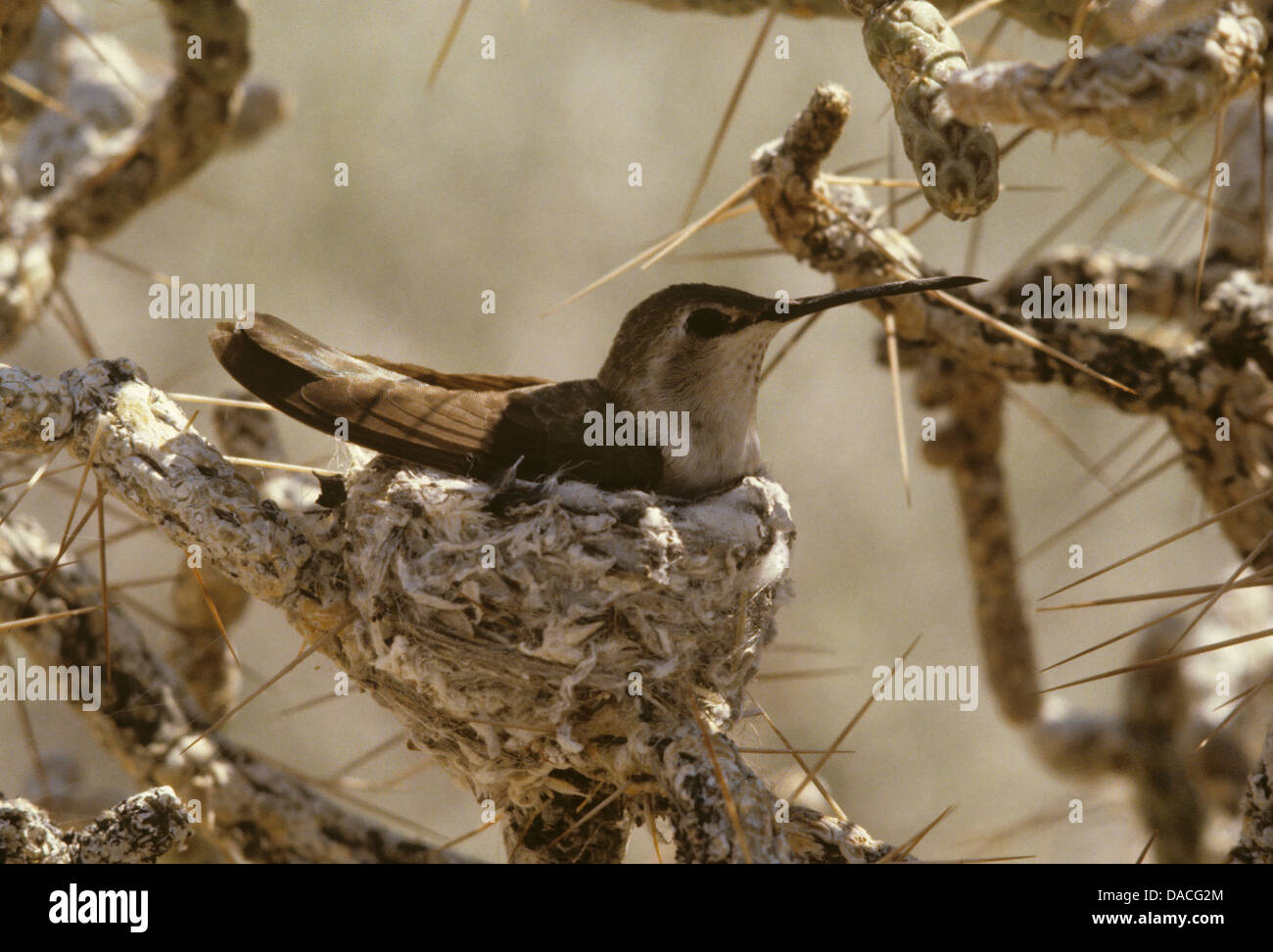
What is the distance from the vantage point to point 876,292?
110 inches

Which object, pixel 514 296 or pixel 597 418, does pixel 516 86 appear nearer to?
pixel 514 296

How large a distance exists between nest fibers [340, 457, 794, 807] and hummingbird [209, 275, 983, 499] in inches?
5.0

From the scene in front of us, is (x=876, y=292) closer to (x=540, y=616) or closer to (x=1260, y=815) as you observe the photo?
(x=540, y=616)

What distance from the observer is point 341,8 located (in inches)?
414

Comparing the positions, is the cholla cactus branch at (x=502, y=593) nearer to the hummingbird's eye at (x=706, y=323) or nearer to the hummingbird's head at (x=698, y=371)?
the hummingbird's head at (x=698, y=371)

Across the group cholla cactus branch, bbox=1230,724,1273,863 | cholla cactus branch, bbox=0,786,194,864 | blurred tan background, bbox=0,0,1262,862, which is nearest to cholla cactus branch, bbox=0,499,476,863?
cholla cactus branch, bbox=0,786,194,864

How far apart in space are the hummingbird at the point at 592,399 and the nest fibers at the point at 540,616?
127mm

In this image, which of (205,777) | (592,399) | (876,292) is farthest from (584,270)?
(876,292)

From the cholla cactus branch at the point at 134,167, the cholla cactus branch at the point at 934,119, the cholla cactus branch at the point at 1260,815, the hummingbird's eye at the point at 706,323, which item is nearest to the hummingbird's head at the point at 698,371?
the hummingbird's eye at the point at 706,323

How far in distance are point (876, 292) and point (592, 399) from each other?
0.92m

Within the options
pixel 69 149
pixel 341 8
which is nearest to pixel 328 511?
pixel 69 149

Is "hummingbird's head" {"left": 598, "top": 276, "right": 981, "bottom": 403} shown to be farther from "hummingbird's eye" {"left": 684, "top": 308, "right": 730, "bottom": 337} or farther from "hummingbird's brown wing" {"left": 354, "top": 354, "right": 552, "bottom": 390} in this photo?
"hummingbird's brown wing" {"left": 354, "top": 354, "right": 552, "bottom": 390}

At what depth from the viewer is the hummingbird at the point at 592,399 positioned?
2.83 metres

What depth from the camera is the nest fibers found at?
8.40ft
